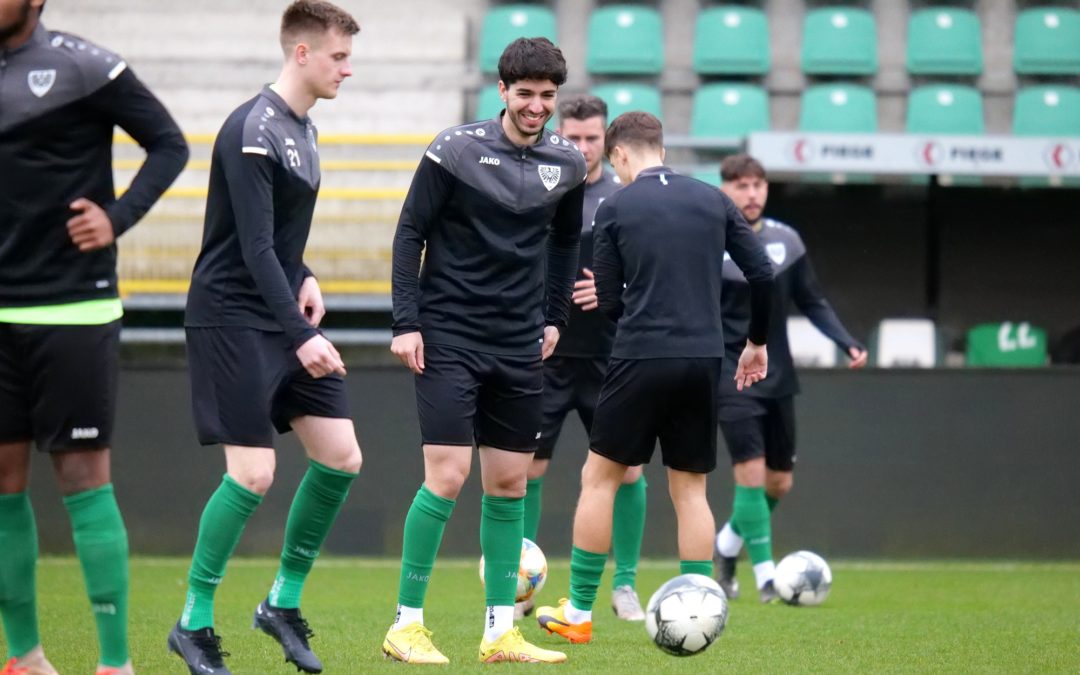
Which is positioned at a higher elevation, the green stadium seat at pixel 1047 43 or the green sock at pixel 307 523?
the green stadium seat at pixel 1047 43

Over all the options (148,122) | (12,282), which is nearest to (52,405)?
(12,282)

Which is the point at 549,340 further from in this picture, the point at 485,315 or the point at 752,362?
the point at 752,362

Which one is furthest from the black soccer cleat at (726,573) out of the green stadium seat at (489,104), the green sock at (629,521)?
the green stadium seat at (489,104)

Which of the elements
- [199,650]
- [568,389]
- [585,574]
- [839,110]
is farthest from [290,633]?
[839,110]

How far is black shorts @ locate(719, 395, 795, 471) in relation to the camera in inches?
284

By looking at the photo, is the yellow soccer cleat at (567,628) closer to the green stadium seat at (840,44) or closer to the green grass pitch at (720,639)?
the green grass pitch at (720,639)

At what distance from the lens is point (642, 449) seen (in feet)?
17.0

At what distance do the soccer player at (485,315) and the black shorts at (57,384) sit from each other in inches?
43.9

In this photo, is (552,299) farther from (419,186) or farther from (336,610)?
(336,610)

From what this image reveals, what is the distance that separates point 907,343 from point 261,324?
7.07m

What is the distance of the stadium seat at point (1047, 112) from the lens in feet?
40.8

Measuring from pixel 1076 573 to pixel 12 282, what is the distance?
6655 millimetres

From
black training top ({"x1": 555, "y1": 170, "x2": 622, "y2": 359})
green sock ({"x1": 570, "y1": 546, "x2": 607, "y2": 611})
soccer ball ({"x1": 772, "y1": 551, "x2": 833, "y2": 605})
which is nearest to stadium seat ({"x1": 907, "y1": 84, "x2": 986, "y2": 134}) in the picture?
soccer ball ({"x1": 772, "y1": 551, "x2": 833, "y2": 605})

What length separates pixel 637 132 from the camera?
527 centimetres
